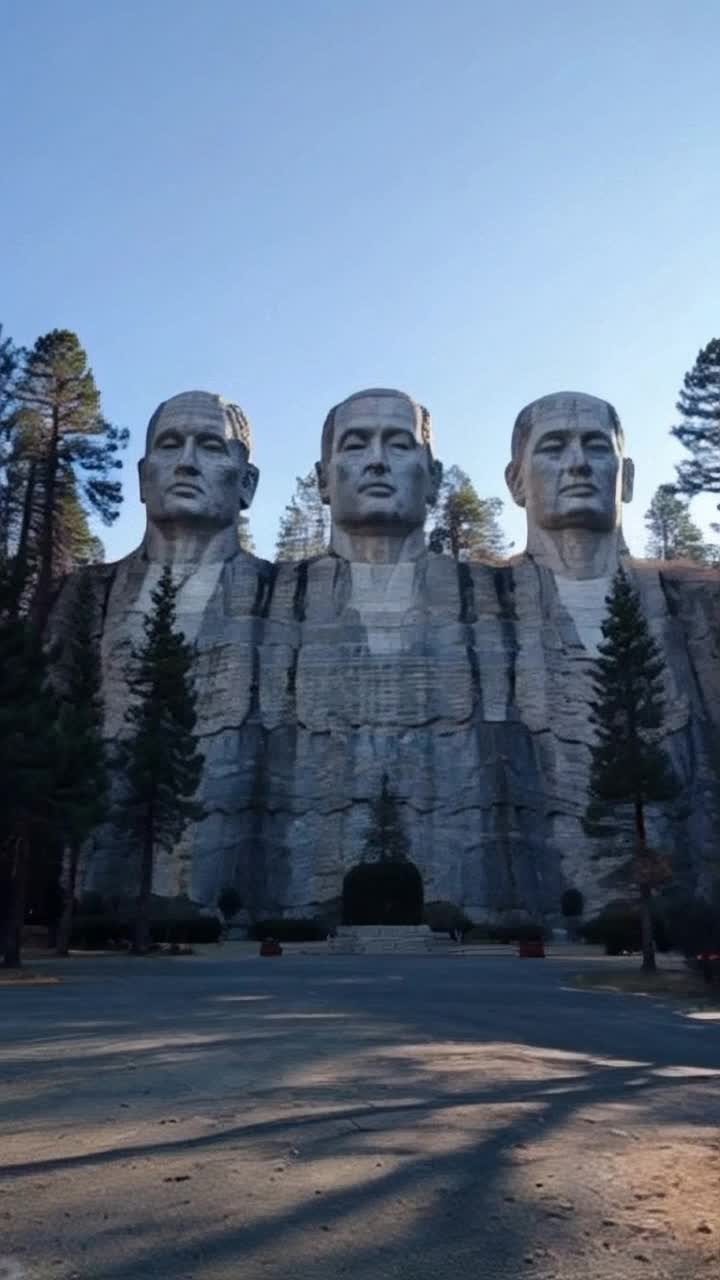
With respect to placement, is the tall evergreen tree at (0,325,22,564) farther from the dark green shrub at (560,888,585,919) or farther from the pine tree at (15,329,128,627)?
the dark green shrub at (560,888,585,919)

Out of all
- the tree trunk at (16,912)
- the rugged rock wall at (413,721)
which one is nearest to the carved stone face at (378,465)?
the rugged rock wall at (413,721)

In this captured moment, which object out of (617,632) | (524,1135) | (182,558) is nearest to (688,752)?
(617,632)

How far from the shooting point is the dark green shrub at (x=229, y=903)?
41.1 m

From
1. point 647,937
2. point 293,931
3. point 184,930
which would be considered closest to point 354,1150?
point 647,937

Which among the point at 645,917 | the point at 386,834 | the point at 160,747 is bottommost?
the point at 645,917

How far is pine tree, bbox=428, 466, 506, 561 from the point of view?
247ft

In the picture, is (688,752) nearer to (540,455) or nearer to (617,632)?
(540,455)

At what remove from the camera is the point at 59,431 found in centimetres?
5216

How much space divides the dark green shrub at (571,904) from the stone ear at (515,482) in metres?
15.7

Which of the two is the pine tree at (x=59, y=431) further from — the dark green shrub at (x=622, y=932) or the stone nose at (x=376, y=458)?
the dark green shrub at (x=622, y=932)

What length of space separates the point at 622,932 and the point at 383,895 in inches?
300

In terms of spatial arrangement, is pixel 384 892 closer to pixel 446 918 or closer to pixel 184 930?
pixel 446 918

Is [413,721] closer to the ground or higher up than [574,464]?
closer to the ground

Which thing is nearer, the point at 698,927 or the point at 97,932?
the point at 698,927
